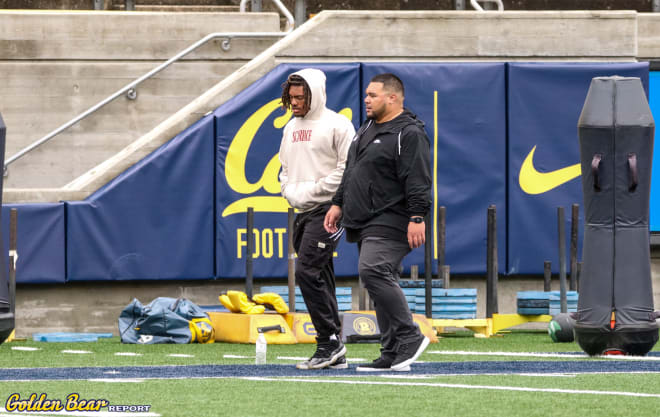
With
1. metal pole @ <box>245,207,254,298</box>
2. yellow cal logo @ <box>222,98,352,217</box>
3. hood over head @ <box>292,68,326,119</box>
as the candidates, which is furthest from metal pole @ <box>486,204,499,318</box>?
hood over head @ <box>292,68,326,119</box>

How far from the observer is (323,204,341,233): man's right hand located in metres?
8.86

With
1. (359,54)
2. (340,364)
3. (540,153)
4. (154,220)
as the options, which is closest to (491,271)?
(540,153)

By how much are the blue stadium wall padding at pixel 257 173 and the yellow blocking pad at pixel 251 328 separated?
7.76 feet

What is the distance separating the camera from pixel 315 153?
930cm

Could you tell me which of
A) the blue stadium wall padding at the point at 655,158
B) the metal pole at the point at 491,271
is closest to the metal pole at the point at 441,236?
the metal pole at the point at 491,271

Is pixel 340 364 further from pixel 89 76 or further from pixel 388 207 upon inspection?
pixel 89 76

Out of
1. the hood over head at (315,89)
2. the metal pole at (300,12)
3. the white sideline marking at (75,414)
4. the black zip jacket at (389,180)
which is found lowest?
the white sideline marking at (75,414)

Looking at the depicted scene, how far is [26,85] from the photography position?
17.2 meters

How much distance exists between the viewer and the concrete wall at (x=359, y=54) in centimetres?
1538

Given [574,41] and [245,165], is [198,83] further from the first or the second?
[574,41]

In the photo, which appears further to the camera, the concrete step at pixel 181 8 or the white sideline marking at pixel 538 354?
the concrete step at pixel 181 8

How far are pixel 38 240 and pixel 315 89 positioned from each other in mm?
6722

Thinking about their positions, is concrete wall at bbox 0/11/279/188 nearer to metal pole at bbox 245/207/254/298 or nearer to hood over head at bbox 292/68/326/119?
metal pole at bbox 245/207/254/298

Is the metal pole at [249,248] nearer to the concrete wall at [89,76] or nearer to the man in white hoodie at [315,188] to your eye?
the concrete wall at [89,76]
